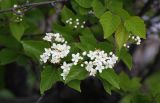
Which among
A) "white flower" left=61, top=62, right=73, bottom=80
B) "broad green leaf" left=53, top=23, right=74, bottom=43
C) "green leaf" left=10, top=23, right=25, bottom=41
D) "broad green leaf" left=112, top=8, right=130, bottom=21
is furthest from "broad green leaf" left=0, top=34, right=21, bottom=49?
"broad green leaf" left=112, top=8, right=130, bottom=21

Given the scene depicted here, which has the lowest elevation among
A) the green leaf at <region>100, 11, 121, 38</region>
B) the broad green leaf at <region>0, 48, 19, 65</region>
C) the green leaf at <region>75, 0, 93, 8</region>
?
the broad green leaf at <region>0, 48, 19, 65</region>

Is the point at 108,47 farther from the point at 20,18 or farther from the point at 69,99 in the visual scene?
the point at 69,99

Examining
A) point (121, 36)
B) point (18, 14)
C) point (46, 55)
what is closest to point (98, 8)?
point (121, 36)

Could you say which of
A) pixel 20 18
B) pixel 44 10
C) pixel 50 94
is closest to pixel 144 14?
pixel 44 10

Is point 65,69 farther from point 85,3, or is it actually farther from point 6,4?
point 6,4

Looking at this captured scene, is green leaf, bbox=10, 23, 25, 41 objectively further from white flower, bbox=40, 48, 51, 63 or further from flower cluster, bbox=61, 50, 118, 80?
flower cluster, bbox=61, 50, 118, 80

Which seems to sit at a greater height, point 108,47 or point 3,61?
point 108,47
